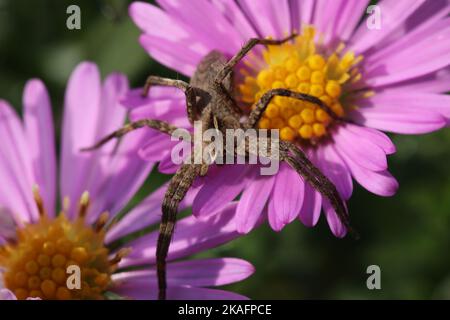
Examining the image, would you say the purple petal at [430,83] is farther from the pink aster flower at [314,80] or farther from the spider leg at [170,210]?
the spider leg at [170,210]

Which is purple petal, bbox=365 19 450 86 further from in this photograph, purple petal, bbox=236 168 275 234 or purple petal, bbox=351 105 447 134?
purple petal, bbox=236 168 275 234

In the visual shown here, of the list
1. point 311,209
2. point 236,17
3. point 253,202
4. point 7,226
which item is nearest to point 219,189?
point 253,202

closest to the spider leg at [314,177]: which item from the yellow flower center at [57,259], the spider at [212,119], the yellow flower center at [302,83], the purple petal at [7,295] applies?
the spider at [212,119]

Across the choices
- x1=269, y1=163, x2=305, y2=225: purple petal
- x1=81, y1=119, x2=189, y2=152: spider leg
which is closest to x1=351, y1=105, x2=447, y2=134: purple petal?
x1=269, y1=163, x2=305, y2=225: purple petal

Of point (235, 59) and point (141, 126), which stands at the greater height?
point (235, 59)

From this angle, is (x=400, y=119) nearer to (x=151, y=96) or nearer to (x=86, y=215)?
(x=151, y=96)

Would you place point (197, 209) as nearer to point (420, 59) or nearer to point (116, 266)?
point (116, 266)

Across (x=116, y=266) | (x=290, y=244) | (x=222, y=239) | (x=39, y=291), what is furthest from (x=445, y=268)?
(x=39, y=291)
